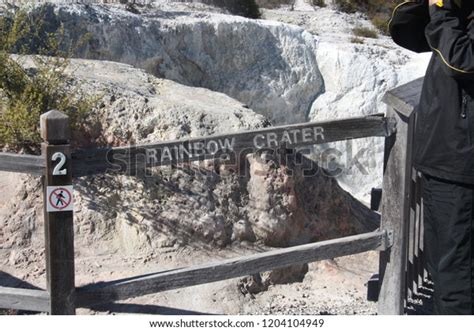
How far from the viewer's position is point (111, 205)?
5.92m

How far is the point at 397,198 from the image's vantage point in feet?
14.7

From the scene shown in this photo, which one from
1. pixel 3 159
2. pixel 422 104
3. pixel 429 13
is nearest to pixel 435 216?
pixel 422 104

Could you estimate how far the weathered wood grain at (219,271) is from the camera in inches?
154

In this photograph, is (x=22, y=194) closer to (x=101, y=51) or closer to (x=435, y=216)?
(x=435, y=216)

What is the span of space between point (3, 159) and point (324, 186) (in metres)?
3.41

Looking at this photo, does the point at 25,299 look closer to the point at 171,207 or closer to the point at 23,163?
the point at 23,163

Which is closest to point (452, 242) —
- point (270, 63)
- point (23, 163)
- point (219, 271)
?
point (219, 271)

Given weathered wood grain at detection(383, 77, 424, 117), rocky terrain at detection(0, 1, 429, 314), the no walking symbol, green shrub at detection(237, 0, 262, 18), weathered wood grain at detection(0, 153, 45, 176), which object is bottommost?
rocky terrain at detection(0, 1, 429, 314)

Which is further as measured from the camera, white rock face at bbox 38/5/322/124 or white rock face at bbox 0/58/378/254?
white rock face at bbox 38/5/322/124

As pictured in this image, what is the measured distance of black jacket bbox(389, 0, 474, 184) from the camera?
3.20 meters

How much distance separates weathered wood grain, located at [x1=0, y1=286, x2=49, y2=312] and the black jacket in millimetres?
1938

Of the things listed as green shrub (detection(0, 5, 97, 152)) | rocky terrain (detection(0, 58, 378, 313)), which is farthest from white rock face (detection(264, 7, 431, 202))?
green shrub (detection(0, 5, 97, 152))

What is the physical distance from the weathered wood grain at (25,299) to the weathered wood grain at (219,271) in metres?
0.17

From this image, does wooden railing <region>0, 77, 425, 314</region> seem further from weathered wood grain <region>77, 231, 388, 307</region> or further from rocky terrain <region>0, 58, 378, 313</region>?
rocky terrain <region>0, 58, 378, 313</region>
